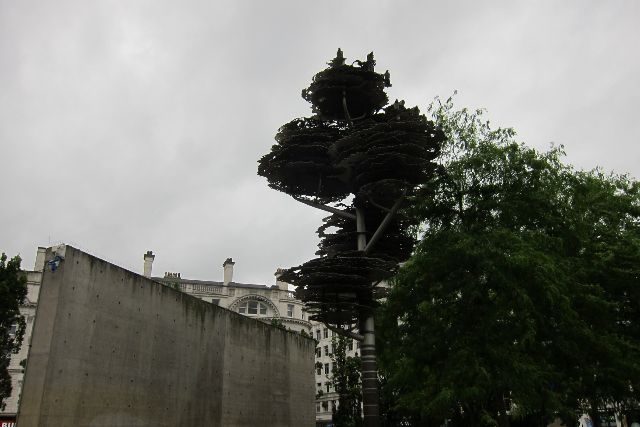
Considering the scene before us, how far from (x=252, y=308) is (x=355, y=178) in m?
40.7

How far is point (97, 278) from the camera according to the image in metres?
14.6

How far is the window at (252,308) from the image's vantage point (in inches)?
2307

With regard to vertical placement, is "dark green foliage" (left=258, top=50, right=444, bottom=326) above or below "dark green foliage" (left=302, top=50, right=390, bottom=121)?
below

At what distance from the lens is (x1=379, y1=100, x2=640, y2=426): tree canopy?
17484 mm

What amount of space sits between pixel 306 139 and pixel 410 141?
442cm

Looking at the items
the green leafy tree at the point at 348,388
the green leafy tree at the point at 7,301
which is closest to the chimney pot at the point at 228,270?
the green leafy tree at the point at 348,388

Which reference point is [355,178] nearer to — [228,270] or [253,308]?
[253,308]

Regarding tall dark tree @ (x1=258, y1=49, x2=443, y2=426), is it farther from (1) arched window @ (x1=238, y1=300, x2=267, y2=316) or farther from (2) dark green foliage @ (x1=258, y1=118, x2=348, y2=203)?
(1) arched window @ (x1=238, y1=300, x2=267, y2=316)

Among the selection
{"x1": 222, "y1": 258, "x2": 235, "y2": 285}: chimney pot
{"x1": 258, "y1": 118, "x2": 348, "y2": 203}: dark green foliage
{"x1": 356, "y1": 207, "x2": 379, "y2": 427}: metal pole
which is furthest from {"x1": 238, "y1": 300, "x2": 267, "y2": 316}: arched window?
{"x1": 356, "y1": 207, "x2": 379, "y2": 427}: metal pole

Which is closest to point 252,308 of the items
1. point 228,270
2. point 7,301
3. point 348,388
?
point 228,270

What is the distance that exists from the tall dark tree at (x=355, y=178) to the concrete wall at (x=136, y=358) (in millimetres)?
3703

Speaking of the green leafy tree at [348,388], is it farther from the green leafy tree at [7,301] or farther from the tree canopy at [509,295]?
the green leafy tree at [7,301]

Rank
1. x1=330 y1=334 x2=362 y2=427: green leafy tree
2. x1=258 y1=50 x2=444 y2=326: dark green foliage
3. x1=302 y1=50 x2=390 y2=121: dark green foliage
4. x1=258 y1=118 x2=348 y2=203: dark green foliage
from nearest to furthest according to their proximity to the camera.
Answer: x1=258 y1=50 x2=444 y2=326: dark green foliage
x1=258 y1=118 x2=348 y2=203: dark green foliage
x1=302 y1=50 x2=390 y2=121: dark green foliage
x1=330 y1=334 x2=362 y2=427: green leafy tree

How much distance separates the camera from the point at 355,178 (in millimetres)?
21641
